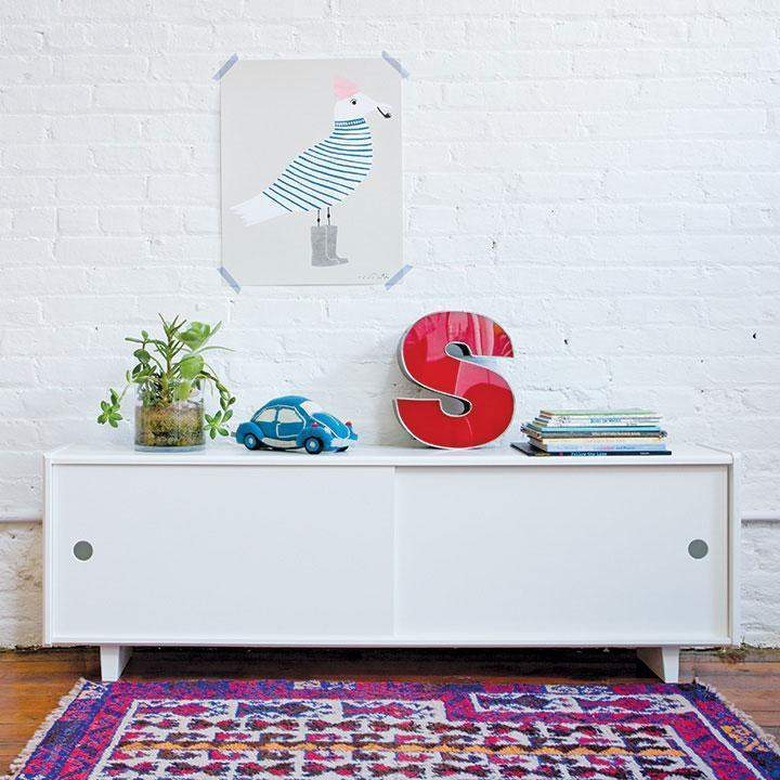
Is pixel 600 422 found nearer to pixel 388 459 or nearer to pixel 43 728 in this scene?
pixel 388 459

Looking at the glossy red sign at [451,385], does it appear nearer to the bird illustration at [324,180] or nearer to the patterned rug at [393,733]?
the bird illustration at [324,180]

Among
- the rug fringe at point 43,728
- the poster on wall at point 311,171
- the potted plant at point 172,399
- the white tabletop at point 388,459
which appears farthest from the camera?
the poster on wall at point 311,171

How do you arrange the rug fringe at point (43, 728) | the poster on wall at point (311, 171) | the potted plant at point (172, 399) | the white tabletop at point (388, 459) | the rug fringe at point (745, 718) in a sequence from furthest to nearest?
the poster on wall at point (311, 171), the potted plant at point (172, 399), the white tabletop at point (388, 459), the rug fringe at point (745, 718), the rug fringe at point (43, 728)

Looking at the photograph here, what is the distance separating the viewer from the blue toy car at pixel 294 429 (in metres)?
2.46

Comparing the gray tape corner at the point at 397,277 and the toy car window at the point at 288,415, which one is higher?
the gray tape corner at the point at 397,277

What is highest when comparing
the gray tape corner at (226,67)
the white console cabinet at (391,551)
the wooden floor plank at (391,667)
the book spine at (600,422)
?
the gray tape corner at (226,67)

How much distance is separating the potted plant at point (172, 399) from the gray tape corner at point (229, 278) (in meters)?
0.21

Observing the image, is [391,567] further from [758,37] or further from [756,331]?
[758,37]

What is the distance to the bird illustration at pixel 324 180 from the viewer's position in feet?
8.99

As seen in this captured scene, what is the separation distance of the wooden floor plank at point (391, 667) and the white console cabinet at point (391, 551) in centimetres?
15

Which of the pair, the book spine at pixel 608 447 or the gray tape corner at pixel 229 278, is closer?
the book spine at pixel 608 447

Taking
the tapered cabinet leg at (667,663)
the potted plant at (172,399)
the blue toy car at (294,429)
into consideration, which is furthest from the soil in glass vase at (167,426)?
the tapered cabinet leg at (667,663)

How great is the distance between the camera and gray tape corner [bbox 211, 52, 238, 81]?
108 inches

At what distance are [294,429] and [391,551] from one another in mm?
382
